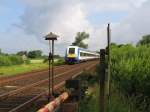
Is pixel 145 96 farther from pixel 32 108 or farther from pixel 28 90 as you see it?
pixel 28 90

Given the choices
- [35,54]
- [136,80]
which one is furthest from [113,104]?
[35,54]

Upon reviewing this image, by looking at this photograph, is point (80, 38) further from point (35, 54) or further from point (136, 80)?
point (136, 80)

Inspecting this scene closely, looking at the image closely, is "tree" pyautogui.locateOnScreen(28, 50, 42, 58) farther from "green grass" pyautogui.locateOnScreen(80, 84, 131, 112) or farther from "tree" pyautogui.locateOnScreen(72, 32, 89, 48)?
"green grass" pyautogui.locateOnScreen(80, 84, 131, 112)

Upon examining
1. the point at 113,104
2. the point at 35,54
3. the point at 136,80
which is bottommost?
the point at 113,104

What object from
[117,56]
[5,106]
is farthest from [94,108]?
[117,56]

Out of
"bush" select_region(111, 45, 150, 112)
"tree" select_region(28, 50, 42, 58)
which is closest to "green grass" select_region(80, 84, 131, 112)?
"bush" select_region(111, 45, 150, 112)

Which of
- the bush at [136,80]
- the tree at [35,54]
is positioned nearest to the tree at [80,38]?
the tree at [35,54]

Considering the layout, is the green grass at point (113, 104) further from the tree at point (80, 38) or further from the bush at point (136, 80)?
the tree at point (80, 38)

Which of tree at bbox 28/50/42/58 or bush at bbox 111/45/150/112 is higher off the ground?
tree at bbox 28/50/42/58

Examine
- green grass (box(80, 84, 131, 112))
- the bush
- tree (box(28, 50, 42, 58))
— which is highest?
tree (box(28, 50, 42, 58))

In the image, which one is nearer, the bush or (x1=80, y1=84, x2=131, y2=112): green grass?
(x1=80, y1=84, x2=131, y2=112): green grass

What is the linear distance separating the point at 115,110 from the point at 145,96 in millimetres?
1841

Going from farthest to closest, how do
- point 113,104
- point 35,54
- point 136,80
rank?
→ point 35,54 < point 136,80 < point 113,104

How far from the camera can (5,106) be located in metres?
18.9
